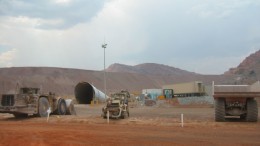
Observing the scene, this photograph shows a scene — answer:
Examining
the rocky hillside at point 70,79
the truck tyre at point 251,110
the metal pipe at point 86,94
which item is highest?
the rocky hillside at point 70,79

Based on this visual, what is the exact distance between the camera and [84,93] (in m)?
60.5

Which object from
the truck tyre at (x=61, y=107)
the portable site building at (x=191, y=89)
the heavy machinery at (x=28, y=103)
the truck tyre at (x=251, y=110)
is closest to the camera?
the truck tyre at (x=251, y=110)

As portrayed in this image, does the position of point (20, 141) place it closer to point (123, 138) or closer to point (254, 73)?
point (123, 138)

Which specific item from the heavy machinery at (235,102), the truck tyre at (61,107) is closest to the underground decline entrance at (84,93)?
the truck tyre at (61,107)

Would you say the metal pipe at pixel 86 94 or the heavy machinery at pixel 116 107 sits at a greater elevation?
the metal pipe at pixel 86 94

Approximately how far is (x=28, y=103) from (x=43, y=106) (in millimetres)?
1714

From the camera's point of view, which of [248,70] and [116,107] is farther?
[248,70]

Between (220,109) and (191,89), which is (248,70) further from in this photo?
(220,109)

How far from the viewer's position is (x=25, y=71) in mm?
117062

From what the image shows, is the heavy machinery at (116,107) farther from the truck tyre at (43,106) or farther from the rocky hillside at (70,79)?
the rocky hillside at (70,79)

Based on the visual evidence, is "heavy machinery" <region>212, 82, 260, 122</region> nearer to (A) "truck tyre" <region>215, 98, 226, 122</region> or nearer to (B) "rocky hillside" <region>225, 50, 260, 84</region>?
(A) "truck tyre" <region>215, 98, 226, 122</region>

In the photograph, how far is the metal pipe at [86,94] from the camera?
2288 inches

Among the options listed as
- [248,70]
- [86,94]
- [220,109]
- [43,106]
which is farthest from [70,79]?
[220,109]

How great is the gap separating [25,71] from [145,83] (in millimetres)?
42429
